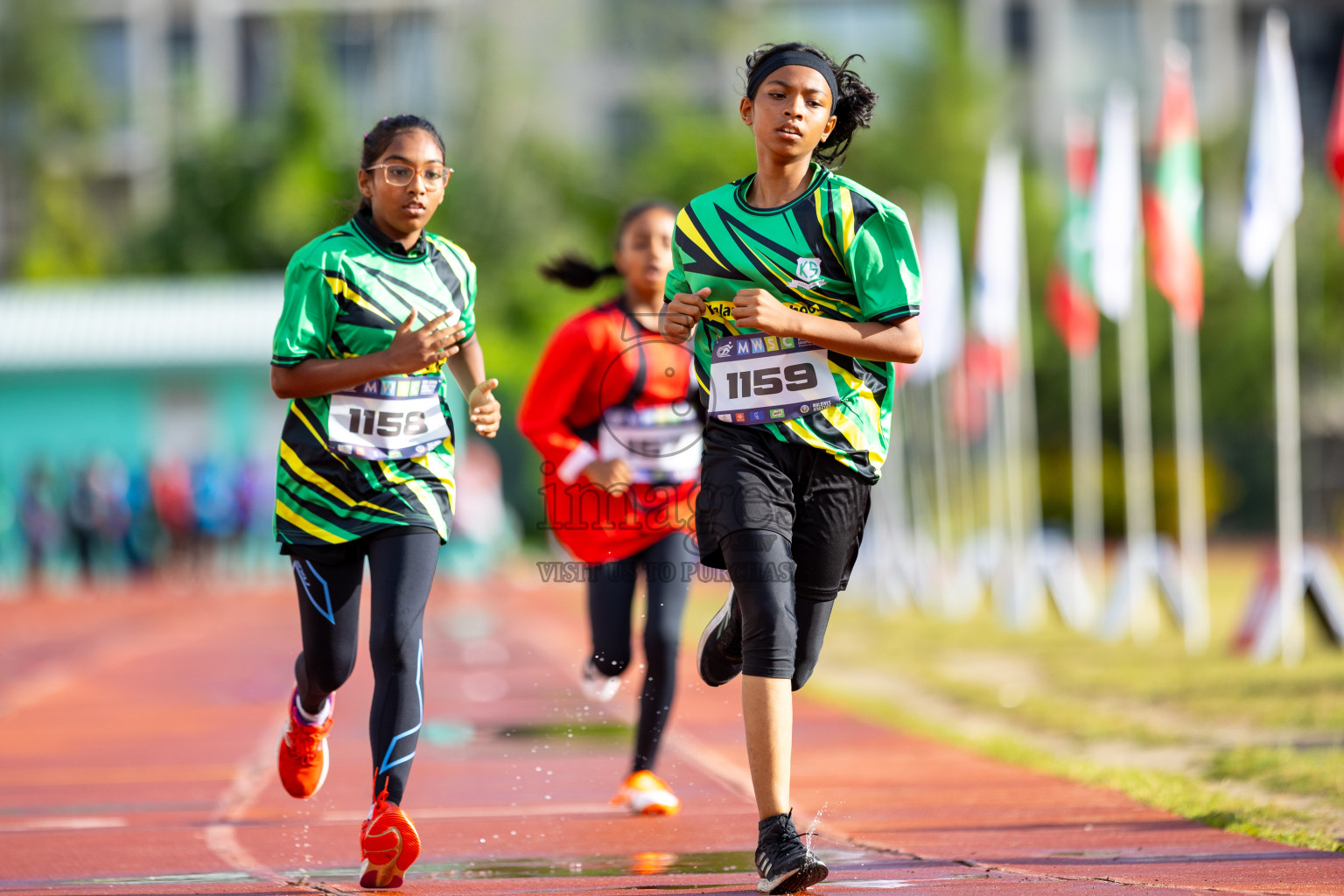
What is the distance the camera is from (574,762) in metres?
7.36

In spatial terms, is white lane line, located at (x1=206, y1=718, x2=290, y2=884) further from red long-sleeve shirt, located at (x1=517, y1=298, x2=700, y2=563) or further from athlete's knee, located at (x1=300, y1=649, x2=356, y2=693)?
red long-sleeve shirt, located at (x1=517, y1=298, x2=700, y2=563)

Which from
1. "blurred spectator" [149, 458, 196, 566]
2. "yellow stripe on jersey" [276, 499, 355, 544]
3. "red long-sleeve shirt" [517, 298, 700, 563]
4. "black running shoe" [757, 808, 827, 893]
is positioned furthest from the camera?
"blurred spectator" [149, 458, 196, 566]

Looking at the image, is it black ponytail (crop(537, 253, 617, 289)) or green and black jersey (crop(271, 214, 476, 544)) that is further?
black ponytail (crop(537, 253, 617, 289))

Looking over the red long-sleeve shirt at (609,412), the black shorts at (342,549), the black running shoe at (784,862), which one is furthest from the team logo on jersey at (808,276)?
the red long-sleeve shirt at (609,412)

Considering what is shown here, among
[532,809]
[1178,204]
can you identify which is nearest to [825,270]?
[532,809]

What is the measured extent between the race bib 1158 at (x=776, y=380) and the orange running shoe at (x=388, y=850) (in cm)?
136

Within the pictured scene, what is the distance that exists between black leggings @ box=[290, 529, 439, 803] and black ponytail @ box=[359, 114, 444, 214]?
3.29 ft

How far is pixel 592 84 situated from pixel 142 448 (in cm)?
3041

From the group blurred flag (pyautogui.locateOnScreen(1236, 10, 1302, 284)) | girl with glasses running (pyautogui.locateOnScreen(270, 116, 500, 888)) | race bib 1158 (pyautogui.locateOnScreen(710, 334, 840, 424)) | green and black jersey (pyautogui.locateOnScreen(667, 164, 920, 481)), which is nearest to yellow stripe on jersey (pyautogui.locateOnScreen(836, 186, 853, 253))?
green and black jersey (pyautogui.locateOnScreen(667, 164, 920, 481))

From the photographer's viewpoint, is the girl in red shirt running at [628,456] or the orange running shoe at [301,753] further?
the girl in red shirt running at [628,456]

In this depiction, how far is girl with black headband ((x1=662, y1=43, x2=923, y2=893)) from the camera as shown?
4352mm

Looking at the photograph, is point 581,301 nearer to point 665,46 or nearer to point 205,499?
point 205,499

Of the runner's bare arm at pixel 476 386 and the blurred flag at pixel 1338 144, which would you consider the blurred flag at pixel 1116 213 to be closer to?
the blurred flag at pixel 1338 144

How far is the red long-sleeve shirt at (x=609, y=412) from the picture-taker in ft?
20.4
